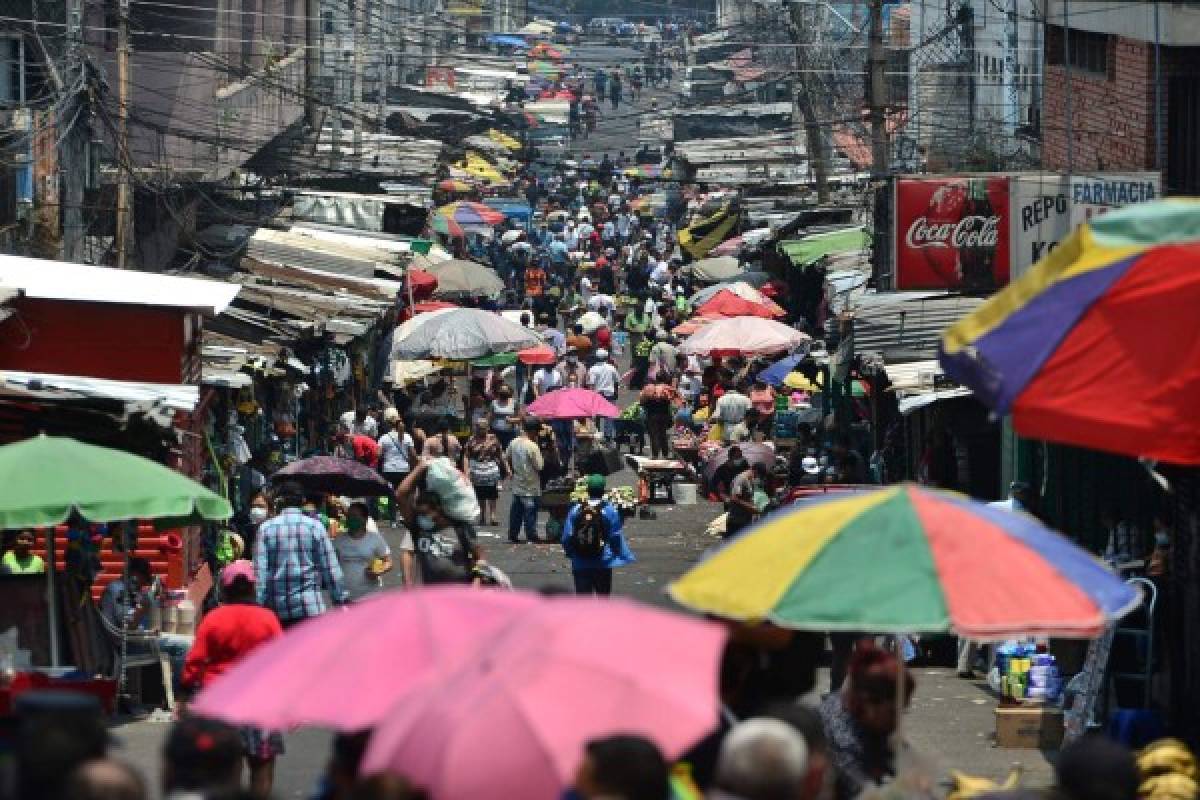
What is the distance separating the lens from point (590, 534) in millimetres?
18016

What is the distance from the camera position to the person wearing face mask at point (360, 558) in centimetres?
1719

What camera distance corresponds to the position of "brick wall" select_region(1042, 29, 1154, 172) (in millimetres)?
20906

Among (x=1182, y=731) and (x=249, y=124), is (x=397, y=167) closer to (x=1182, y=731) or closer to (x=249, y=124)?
(x=249, y=124)

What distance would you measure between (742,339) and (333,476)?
12840 millimetres

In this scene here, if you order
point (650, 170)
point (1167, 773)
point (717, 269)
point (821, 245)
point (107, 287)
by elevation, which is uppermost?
point (650, 170)

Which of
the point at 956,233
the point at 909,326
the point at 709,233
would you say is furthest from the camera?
the point at 709,233

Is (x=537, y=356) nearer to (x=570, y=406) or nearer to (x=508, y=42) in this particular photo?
(x=570, y=406)

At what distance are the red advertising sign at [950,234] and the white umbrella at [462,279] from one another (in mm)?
19005

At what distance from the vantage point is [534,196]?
7231 centimetres

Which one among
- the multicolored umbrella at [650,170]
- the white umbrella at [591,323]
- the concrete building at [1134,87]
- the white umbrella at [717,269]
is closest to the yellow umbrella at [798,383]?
the concrete building at [1134,87]

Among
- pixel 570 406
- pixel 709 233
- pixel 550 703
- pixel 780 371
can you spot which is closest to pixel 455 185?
pixel 709 233

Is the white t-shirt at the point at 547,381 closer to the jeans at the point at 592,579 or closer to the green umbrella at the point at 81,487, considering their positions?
the jeans at the point at 592,579

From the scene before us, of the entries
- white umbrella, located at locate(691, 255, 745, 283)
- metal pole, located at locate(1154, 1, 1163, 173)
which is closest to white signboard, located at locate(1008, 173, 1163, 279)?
metal pole, located at locate(1154, 1, 1163, 173)

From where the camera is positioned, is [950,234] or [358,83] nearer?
[950,234]
